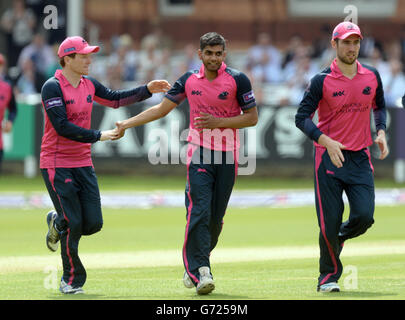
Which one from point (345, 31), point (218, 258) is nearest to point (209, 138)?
point (345, 31)

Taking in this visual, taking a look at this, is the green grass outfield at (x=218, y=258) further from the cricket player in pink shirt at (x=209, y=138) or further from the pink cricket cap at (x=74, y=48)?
the pink cricket cap at (x=74, y=48)

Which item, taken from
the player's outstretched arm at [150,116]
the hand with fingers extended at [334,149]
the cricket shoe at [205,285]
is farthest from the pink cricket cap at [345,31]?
the cricket shoe at [205,285]

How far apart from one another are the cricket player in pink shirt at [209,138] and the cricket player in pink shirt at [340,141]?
1.97ft

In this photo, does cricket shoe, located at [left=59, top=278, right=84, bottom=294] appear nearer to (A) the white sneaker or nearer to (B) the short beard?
(A) the white sneaker

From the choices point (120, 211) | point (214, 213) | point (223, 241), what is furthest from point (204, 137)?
point (120, 211)

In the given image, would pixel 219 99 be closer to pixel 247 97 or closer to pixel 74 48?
pixel 247 97

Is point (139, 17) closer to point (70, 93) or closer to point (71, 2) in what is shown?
point (71, 2)

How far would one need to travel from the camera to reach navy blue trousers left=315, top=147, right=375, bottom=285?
9.12m

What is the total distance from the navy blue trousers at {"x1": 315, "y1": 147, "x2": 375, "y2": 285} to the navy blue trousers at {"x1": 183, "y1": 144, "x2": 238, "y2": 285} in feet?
2.66

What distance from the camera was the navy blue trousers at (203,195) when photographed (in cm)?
915

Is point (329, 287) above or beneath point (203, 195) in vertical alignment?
beneath

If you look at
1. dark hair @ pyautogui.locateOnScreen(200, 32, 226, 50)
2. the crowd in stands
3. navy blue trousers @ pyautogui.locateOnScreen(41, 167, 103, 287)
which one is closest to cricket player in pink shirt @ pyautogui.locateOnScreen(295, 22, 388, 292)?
dark hair @ pyautogui.locateOnScreen(200, 32, 226, 50)

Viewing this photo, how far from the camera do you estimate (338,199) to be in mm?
9203

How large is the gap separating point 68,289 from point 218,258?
121 inches
